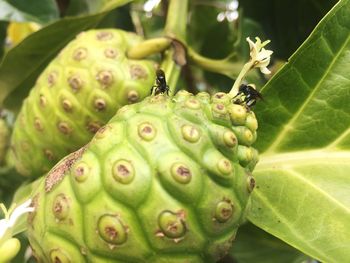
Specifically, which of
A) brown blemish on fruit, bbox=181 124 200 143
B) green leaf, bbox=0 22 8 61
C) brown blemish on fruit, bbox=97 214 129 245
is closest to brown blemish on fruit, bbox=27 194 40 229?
brown blemish on fruit, bbox=97 214 129 245

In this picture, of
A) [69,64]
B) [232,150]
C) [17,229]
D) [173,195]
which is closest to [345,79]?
[232,150]

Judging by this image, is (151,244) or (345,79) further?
(345,79)

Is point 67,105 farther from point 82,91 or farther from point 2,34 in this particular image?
point 2,34

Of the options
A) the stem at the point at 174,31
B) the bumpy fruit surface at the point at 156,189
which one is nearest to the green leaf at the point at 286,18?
the stem at the point at 174,31

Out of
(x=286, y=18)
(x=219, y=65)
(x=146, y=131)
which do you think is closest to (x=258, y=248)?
(x=219, y=65)

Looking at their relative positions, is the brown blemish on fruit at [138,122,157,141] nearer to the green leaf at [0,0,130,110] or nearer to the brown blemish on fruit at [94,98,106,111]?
the brown blemish on fruit at [94,98,106,111]

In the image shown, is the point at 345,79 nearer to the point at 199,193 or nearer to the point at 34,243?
the point at 199,193
